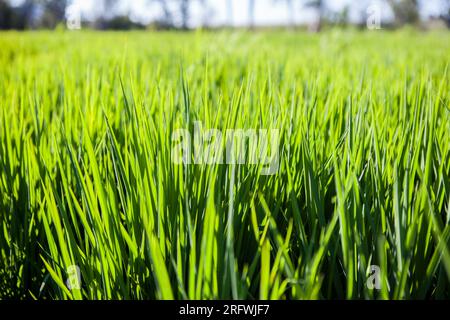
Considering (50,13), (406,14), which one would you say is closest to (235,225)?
(50,13)

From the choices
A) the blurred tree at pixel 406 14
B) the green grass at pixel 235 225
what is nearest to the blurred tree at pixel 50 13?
the blurred tree at pixel 406 14

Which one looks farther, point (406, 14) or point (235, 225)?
point (406, 14)

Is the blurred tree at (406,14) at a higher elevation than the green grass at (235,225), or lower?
higher

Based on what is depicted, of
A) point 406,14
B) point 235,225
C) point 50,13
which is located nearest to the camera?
point 235,225

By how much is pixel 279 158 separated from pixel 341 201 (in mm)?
178

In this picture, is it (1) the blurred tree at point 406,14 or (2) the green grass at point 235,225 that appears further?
(1) the blurred tree at point 406,14

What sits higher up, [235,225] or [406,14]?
[406,14]

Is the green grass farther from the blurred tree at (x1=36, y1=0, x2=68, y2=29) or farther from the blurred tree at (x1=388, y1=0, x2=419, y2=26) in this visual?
the blurred tree at (x1=388, y1=0, x2=419, y2=26)

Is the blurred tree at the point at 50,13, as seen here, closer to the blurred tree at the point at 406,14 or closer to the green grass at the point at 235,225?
the blurred tree at the point at 406,14

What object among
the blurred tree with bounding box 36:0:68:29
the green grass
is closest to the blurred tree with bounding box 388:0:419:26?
the blurred tree with bounding box 36:0:68:29

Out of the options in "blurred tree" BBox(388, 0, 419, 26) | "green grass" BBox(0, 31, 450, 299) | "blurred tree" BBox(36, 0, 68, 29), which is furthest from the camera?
"blurred tree" BBox(388, 0, 419, 26)

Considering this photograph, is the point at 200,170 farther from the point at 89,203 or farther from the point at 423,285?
the point at 423,285

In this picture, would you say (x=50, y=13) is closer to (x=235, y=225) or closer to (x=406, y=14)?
(x=406, y=14)

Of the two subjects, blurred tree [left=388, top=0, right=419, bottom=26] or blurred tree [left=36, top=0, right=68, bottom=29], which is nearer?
blurred tree [left=36, top=0, right=68, bottom=29]
